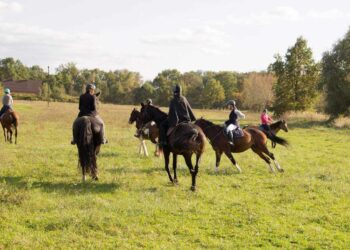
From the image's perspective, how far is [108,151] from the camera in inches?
741

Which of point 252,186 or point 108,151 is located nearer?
point 252,186

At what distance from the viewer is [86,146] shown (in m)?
12.1

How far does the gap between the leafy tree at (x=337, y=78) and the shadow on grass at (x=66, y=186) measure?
127 ft

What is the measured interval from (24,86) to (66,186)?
115 meters

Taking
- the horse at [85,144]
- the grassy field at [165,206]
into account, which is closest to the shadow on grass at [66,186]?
the grassy field at [165,206]

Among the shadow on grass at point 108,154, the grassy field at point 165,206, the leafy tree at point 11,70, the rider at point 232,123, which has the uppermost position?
the leafy tree at point 11,70

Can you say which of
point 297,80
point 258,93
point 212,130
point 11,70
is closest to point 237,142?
point 212,130

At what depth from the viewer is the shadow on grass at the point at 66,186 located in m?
11.2

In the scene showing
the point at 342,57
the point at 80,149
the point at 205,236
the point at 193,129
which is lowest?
the point at 205,236

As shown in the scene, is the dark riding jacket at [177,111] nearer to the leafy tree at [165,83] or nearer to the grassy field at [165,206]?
the grassy field at [165,206]

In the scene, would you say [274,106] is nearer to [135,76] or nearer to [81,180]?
[81,180]

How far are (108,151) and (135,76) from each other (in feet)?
393

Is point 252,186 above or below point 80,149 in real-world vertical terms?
below

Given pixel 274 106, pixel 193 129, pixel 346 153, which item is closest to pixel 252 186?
pixel 193 129
